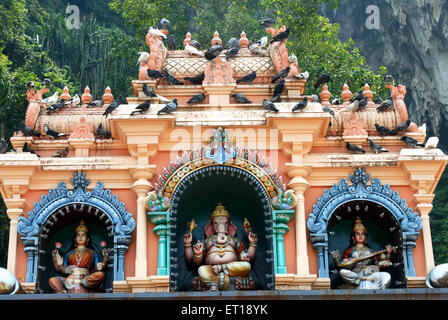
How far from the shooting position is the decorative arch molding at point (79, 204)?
1261 centimetres

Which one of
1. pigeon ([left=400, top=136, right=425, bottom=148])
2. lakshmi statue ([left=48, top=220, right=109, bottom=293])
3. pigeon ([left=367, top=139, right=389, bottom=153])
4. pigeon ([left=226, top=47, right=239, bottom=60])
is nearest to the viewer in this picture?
lakshmi statue ([left=48, top=220, right=109, bottom=293])

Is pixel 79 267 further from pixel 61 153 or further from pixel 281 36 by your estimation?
pixel 281 36

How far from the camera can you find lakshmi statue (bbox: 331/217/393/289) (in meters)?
12.6

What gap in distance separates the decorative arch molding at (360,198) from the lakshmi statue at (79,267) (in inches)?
137

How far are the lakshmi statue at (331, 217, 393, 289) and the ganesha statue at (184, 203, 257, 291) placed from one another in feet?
4.79

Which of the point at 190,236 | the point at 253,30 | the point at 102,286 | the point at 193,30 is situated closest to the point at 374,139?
the point at 190,236

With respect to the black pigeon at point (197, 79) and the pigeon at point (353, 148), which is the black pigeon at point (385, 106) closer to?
the pigeon at point (353, 148)

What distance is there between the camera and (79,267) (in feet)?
42.8

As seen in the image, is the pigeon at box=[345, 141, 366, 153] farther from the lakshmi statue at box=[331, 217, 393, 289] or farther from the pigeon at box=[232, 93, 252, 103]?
the pigeon at box=[232, 93, 252, 103]

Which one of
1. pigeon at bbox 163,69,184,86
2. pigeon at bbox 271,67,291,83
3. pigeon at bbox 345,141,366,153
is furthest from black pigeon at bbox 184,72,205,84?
pigeon at bbox 345,141,366,153

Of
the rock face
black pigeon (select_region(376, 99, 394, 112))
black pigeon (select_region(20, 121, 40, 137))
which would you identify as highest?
the rock face

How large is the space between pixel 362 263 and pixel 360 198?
1.04 meters

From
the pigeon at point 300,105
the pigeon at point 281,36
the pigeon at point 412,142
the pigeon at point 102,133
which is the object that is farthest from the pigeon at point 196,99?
the pigeon at point 412,142

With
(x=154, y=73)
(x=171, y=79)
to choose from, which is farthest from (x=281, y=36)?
(x=154, y=73)
